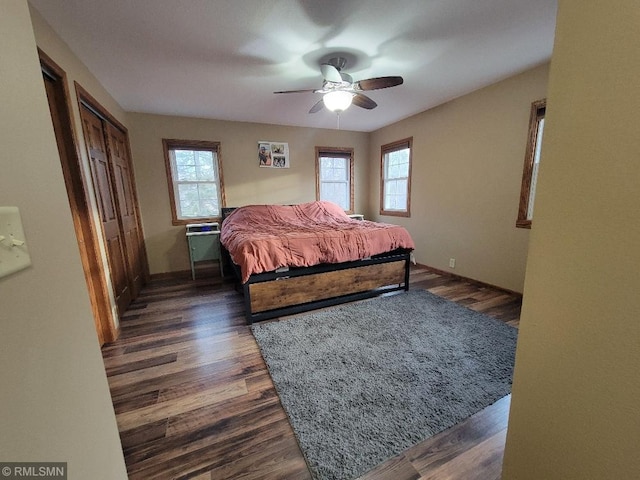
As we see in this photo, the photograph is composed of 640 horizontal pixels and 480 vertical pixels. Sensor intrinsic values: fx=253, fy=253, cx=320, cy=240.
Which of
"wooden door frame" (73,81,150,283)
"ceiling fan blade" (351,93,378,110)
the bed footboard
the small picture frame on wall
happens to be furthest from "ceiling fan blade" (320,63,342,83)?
the small picture frame on wall

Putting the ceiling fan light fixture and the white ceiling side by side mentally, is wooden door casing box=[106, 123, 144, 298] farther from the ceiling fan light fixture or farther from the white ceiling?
the ceiling fan light fixture

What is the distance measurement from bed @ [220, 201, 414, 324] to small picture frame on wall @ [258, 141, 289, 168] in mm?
1416

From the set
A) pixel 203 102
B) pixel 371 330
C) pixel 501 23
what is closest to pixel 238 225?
pixel 203 102

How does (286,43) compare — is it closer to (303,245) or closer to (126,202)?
(303,245)

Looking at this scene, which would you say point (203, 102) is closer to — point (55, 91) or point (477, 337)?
point (55, 91)

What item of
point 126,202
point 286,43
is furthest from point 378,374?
point 126,202

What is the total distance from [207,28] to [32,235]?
1971 mm

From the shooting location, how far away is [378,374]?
65.9 inches

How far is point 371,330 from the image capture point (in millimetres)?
2211

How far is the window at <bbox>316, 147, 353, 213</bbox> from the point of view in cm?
459

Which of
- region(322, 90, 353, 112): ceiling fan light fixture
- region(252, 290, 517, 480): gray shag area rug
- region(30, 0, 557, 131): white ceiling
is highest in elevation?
region(30, 0, 557, 131): white ceiling

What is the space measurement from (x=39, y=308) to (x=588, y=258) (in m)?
1.13

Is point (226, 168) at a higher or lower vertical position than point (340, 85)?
lower

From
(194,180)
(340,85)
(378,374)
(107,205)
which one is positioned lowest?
(378,374)
